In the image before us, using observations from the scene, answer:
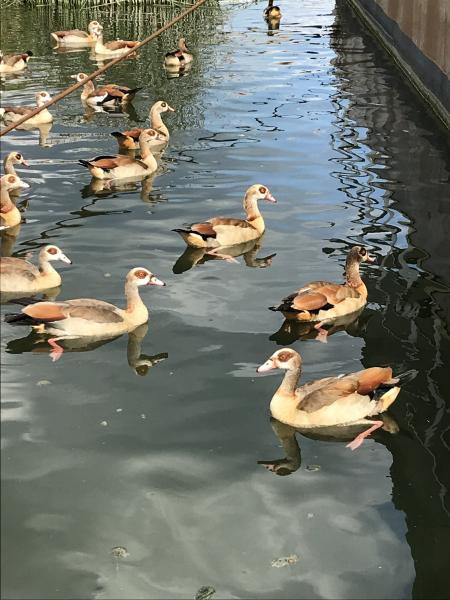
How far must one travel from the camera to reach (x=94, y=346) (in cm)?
1022

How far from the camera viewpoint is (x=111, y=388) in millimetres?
9172

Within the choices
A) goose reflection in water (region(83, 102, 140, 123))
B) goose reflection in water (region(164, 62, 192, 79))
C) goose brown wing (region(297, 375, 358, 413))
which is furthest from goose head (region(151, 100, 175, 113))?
goose brown wing (region(297, 375, 358, 413))

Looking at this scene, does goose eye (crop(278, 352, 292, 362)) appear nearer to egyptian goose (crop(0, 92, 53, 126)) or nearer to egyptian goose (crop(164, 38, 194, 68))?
egyptian goose (crop(0, 92, 53, 126))

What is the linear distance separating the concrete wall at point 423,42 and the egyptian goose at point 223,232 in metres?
7.46

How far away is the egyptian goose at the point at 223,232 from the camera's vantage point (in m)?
12.6

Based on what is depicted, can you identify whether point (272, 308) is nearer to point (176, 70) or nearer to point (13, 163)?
point (13, 163)

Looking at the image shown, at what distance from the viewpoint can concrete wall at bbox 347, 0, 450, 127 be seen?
20.6 m

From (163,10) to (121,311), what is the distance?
27.0 meters

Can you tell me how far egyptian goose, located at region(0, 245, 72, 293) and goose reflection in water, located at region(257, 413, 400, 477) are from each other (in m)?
→ 3.68

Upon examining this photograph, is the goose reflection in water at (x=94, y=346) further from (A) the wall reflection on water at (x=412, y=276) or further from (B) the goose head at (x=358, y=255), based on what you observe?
(B) the goose head at (x=358, y=255)

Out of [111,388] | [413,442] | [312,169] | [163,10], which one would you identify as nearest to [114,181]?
[312,169]

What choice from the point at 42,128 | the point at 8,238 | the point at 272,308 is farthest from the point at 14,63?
the point at 272,308

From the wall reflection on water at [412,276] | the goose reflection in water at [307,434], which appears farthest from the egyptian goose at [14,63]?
the goose reflection in water at [307,434]

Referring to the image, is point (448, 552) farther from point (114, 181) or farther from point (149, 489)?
point (114, 181)
